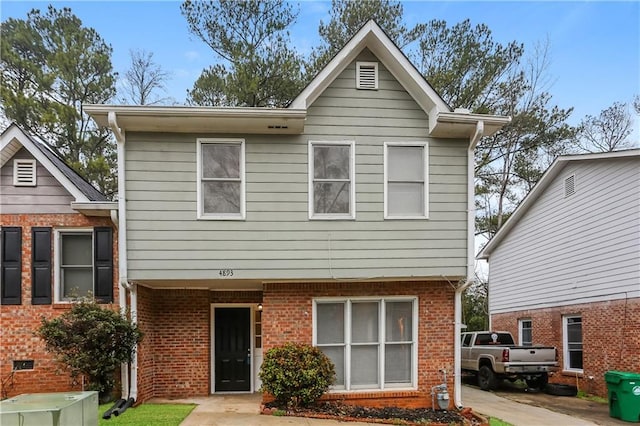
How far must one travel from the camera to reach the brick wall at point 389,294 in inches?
372

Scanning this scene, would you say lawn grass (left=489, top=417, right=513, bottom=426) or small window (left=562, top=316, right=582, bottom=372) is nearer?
lawn grass (left=489, top=417, right=513, bottom=426)

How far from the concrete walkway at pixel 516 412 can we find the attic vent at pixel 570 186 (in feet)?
19.9

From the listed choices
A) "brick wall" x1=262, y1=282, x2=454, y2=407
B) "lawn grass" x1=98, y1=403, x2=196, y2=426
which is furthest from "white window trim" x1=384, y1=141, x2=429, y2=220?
"lawn grass" x1=98, y1=403, x2=196, y2=426

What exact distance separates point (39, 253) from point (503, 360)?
1156 cm

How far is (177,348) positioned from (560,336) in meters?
10.8

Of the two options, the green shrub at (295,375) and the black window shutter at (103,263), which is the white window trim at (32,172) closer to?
the black window shutter at (103,263)

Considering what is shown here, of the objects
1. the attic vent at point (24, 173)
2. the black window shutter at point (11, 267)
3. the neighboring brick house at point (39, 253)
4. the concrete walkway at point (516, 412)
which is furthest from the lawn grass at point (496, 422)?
the attic vent at point (24, 173)

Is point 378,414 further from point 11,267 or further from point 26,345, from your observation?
point 11,267

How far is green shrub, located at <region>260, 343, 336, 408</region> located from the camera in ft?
28.6

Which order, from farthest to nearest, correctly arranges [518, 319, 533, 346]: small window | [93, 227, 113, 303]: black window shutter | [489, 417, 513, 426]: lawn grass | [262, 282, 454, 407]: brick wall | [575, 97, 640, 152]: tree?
[575, 97, 640, 152]: tree, [518, 319, 533, 346]: small window, [93, 227, 113, 303]: black window shutter, [262, 282, 454, 407]: brick wall, [489, 417, 513, 426]: lawn grass

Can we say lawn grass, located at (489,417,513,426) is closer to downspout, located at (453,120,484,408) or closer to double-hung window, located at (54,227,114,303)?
downspout, located at (453,120,484,408)

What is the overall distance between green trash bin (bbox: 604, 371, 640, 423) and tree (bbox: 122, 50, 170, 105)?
18756mm

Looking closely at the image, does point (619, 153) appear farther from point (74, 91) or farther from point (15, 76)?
point (15, 76)

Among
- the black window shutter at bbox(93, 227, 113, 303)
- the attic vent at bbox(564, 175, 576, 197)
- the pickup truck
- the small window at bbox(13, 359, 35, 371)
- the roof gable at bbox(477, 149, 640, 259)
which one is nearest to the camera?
the small window at bbox(13, 359, 35, 371)
